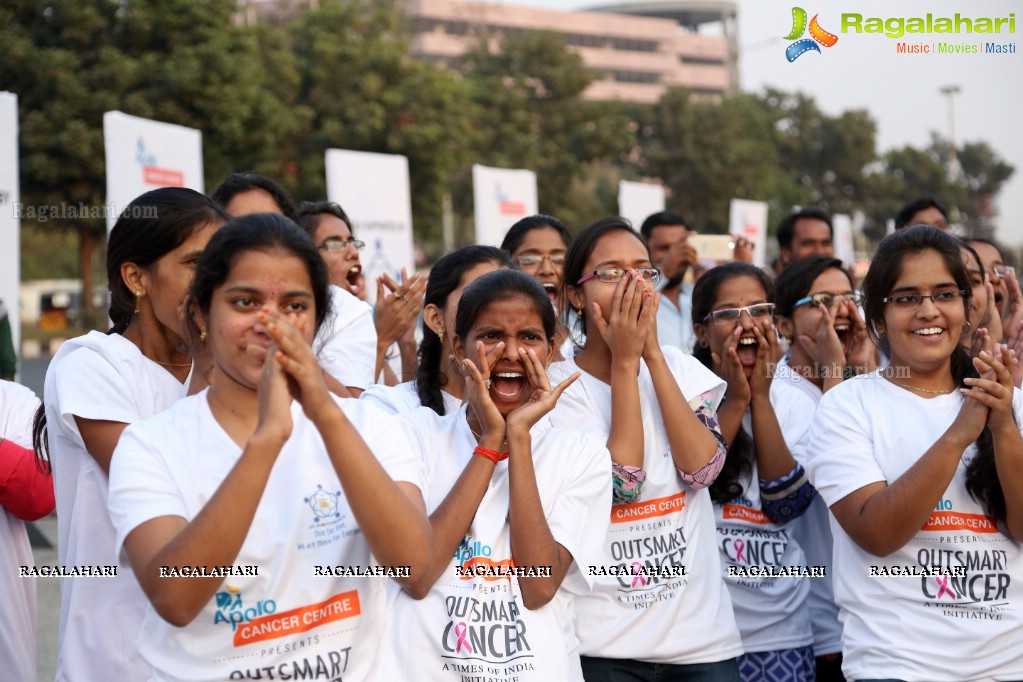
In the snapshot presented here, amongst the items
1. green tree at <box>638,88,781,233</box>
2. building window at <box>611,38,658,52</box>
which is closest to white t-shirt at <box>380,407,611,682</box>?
green tree at <box>638,88,781,233</box>

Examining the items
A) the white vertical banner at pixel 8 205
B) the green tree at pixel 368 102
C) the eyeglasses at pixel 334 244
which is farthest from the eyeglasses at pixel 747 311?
the green tree at pixel 368 102

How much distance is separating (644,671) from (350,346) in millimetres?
1426

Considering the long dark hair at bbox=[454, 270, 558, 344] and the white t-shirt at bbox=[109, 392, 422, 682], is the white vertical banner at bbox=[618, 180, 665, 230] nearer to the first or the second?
the long dark hair at bbox=[454, 270, 558, 344]

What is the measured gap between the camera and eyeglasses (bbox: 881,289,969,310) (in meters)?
3.33

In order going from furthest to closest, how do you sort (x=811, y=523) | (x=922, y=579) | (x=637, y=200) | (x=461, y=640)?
(x=637, y=200) → (x=811, y=523) → (x=922, y=579) → (x=461, y=640)

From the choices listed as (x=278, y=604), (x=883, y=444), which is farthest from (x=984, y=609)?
(x=278, y=604)

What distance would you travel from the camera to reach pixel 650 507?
3.42 metres

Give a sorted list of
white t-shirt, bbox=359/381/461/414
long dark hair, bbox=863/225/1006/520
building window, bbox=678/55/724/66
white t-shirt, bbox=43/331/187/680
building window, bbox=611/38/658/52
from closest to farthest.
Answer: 1. white t-shirt, bbox=43/331/187/680
2. white t-shirt, bbox=359/381/461/414
3. long dark hair, bbox=863/225/1006/520
4. building window, bbox=611/38/658/52
5. building window, bbox=678/55/724/66

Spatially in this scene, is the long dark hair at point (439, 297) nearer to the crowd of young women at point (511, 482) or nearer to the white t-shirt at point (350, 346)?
the crowd of young women at point (511, 482)

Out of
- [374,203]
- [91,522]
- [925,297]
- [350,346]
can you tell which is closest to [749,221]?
[374,203]

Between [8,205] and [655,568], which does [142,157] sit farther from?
[655,568]

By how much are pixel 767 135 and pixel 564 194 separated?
1512 centimetres

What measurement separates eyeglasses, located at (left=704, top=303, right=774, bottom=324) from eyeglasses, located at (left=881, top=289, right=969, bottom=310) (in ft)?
2.79

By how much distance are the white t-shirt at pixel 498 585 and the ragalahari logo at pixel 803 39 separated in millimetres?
4361
